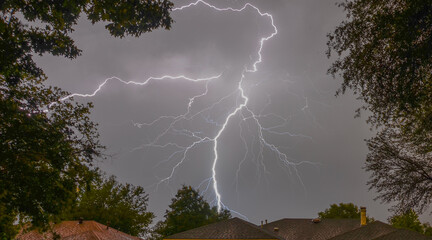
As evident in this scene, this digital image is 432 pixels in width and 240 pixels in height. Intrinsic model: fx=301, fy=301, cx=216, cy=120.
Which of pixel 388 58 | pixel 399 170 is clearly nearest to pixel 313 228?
pixel 399 170

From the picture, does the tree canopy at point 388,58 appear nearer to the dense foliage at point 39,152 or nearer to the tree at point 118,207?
the dense foliage at point 39,152

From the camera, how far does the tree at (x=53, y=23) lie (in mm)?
5477

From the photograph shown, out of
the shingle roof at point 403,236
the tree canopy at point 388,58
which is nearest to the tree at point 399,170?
the tree canopy at point 388,58

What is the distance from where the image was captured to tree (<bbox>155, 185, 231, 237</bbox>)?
120 feet

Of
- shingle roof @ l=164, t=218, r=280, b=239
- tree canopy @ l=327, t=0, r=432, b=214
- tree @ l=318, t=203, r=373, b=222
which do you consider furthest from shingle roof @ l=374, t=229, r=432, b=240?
tree @ l=318, t=203, r=373, b=222

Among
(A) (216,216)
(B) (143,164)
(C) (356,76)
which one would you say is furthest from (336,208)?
(B) (143,164)

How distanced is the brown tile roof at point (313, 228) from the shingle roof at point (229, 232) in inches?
262

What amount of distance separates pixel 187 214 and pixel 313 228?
56.1 ft

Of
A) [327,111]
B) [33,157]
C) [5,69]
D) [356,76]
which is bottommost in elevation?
[33,157]

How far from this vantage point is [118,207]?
31.0 m

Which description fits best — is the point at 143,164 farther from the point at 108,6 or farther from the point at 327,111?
the point at 108,6

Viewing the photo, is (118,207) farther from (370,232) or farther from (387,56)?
(387,56)

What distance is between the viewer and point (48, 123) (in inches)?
219

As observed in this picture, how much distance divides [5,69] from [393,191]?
32.9ft
